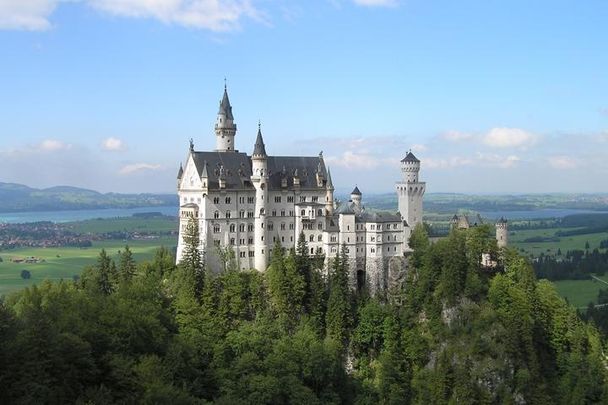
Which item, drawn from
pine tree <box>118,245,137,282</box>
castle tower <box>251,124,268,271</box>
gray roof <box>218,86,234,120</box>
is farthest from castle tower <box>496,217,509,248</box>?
pine tree <box>118,245,137,282</box>

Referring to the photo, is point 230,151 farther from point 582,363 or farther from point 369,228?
point 582,363

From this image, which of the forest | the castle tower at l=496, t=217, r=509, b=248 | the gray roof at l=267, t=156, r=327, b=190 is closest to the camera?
the forest

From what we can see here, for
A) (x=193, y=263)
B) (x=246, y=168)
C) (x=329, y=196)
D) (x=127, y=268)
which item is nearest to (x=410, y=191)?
(x=329, y=196)

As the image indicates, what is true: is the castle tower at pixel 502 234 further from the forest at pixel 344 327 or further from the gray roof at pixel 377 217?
the gray roof at pixel 377 217

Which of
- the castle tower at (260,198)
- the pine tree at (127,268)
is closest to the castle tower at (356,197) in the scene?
the castle tower at (260,198)

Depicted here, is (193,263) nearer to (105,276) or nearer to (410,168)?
(105,276)

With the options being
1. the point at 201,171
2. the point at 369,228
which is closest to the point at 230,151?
the point at 201,171

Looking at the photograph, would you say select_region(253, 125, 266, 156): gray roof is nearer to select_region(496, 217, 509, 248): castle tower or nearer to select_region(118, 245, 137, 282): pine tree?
select_region(118, 245, 137, 282): pine tree
